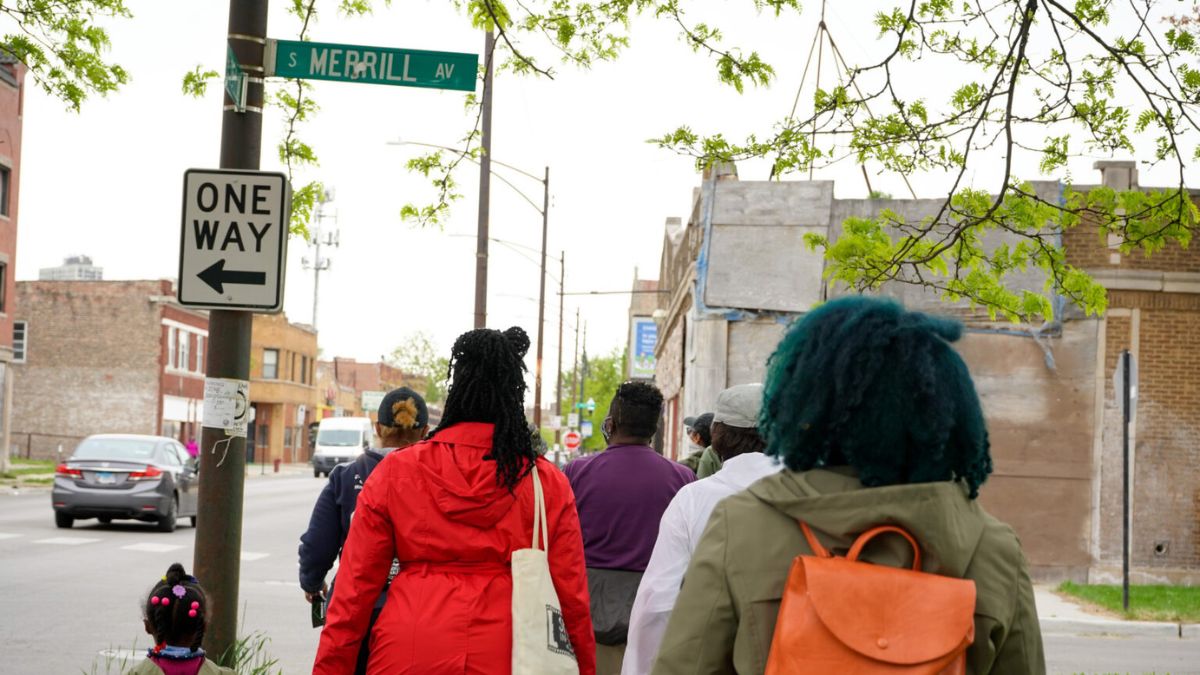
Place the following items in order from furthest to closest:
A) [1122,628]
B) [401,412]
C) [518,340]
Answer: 1. [1122,628]
2. [401,412]
3. [518,340]

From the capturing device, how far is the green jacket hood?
225 centimetres

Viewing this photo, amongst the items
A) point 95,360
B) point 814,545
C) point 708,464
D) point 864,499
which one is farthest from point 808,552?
point 95,360

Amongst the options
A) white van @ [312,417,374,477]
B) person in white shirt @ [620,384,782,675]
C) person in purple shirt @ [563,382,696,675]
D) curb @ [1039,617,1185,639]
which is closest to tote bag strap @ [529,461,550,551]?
person in white shirt @ [620,384,782,675]

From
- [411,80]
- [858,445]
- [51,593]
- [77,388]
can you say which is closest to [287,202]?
[411,80]

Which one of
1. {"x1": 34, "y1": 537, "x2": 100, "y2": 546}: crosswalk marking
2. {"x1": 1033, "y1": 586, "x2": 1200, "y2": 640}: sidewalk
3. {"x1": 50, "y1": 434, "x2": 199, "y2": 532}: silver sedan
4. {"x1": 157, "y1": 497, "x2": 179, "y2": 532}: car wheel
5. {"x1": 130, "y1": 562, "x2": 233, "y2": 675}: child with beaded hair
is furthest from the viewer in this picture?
{"x1": 157, "y1": 497, "x2": 179, "y2": 532}: car wheel

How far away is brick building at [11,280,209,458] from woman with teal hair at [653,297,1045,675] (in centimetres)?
5951

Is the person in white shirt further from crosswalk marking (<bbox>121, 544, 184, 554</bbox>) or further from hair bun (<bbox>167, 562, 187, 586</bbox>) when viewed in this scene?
crosswalk marking (<bbox>121, 544, 184, 554</bbox>)

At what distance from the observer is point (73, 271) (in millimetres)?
77812

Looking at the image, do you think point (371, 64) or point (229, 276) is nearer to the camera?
point (229, 276)

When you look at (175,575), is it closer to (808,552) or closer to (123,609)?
(808,552)

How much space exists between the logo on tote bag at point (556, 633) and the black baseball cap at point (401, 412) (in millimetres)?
1998

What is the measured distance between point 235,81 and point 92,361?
56798 millimetres

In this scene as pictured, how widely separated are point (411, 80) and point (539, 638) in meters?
3.67

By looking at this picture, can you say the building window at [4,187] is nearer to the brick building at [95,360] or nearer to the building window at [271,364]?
the brick building at [95,360]
